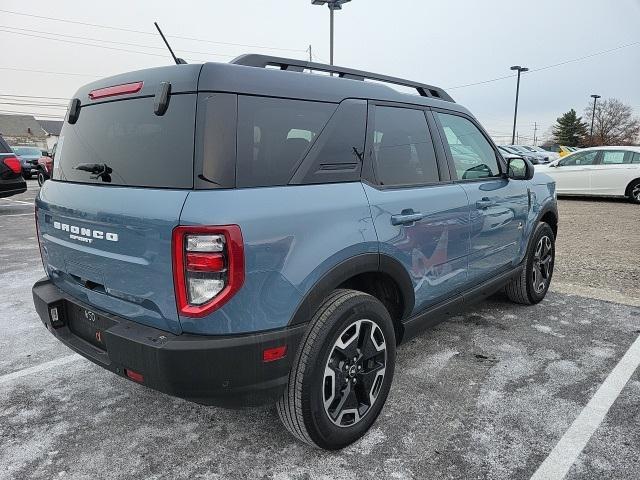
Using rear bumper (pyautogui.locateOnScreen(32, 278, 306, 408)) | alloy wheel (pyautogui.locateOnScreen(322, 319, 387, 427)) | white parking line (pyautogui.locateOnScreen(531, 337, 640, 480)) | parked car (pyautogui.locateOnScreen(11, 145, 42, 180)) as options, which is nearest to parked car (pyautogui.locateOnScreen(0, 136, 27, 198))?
rear bumper (pyautogui.locateOnScreen(32, 278, 306, 408))

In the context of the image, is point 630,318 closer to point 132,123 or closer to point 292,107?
point 292,107

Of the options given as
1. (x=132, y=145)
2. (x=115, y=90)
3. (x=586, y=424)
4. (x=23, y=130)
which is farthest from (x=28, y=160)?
(x=23, y=130)

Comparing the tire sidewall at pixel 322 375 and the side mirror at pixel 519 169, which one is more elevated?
the side mirror at pixel 519 169

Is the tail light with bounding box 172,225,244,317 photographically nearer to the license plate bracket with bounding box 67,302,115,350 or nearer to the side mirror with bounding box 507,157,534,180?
the license plate bracket with bounding box 67,302,115,350

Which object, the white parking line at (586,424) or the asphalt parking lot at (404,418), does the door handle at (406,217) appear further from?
the white parking line at (586,424)

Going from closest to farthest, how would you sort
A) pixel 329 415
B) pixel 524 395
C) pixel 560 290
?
pixel 329 415, pixel 524 395, pixel 560 290

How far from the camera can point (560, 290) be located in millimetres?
5051

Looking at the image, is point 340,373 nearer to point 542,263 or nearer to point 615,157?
point 542,263

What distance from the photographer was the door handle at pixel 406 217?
8.27 feet

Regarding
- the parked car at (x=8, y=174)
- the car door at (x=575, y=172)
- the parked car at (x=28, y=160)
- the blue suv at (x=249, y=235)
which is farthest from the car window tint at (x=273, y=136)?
the parked car at (x=28, y=160)

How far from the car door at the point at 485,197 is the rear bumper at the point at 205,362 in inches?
68.7

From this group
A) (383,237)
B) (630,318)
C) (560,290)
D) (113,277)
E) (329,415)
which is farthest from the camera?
(560,290)

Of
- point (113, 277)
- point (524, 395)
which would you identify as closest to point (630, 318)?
point (524, 395)

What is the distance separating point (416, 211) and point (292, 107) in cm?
93
